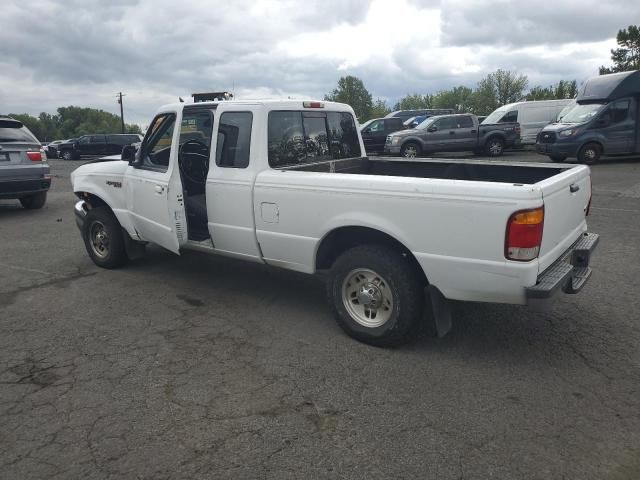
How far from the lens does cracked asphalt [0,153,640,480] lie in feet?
8.97

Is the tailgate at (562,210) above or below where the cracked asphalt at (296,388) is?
above

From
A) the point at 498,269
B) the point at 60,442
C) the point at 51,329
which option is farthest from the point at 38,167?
the point at 498,269

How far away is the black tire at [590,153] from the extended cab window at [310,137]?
43.7 ft

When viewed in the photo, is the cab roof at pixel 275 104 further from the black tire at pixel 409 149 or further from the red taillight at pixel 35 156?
the black tire at pixel 409 149

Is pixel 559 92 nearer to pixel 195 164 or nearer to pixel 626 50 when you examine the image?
pixel 626 50

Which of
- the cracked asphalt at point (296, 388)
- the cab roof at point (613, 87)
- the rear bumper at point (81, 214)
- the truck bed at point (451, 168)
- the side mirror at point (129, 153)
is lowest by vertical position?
the cracked asphalt at point (296, 388)

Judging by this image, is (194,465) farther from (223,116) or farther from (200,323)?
(223,116)

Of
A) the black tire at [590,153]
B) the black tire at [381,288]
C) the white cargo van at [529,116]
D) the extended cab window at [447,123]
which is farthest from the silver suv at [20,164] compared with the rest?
the white cargo van at [529,116]

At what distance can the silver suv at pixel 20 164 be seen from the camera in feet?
31.9

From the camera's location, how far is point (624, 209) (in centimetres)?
940

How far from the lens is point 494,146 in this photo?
67.2 feet

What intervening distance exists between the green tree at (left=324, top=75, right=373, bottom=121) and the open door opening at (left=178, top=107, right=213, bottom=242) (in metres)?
101

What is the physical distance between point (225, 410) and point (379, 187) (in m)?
1.82

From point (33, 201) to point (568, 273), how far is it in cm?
1089
